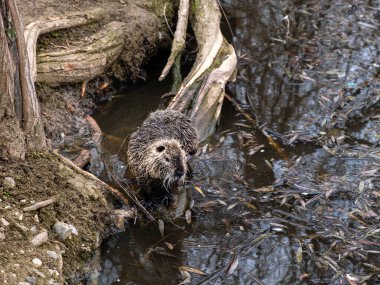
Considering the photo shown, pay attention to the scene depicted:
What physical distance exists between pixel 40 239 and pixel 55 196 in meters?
0.45

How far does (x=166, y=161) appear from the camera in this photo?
5586 mm

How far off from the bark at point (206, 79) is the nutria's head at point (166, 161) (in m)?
1.01

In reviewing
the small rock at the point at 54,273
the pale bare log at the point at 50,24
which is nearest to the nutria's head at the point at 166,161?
the small rock at the point at 54,273

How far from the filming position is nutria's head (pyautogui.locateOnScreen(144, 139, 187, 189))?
555cm

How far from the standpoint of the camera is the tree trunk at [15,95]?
4.90 m

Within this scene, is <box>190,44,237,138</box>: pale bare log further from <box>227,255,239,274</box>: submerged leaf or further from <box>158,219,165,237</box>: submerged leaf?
<box>227,255,239,274</box>: submerged leaf

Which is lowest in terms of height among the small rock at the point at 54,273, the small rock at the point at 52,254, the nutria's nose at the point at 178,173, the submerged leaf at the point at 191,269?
the submerged leaf at the point at 191,269

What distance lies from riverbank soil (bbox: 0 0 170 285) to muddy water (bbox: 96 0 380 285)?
0.27 m

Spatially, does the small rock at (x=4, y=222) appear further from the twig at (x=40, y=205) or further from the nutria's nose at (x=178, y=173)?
the nutria's nose at (x=178, y=173)

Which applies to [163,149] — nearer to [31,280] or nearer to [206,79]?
[206,79]

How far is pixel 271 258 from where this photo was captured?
516cm

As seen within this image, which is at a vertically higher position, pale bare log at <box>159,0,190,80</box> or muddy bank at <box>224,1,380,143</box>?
pale bare log at <box>159,0,190,80</box>

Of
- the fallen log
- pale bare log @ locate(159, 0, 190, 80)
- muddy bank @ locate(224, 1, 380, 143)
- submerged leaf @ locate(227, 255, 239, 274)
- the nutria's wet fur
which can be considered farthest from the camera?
pale bare log @ locate(159, 0, 190, 80)

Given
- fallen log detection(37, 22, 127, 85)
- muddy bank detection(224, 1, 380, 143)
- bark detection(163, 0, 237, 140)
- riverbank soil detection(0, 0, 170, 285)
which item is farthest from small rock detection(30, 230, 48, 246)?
muddy bank detection(224, 1, 380, 143)
